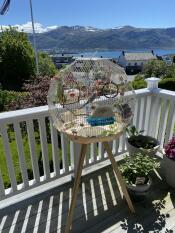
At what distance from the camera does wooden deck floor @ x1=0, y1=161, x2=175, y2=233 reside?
196 centimetres

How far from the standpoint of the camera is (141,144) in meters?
2.57

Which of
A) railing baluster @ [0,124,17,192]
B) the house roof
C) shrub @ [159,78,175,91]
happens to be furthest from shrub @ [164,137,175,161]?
the house roof

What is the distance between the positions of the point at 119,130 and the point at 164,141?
153 cm

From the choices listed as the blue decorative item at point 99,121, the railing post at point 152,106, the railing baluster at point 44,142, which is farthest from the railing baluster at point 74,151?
the railing post at point 152,106

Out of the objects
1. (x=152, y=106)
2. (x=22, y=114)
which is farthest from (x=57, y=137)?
(x=152, y=106)

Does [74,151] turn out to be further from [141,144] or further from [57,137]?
[141,144]

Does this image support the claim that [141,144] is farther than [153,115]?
No

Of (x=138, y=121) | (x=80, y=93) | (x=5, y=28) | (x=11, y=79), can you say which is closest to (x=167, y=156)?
(x=138, y=121)

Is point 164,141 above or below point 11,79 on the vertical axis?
above

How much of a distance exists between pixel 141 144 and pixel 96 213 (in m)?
0.95

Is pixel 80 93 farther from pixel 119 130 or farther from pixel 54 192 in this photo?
pixel 54 192

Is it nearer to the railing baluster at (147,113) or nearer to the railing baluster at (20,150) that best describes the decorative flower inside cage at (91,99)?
the railing baluster at (20,150)

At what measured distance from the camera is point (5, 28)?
679 inches

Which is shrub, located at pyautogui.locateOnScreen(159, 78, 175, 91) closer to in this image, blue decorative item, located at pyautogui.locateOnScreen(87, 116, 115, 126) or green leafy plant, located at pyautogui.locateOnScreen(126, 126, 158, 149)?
green leafy plant, located at pyautogui.locateOnScreen(126, 126, 158, 149)
